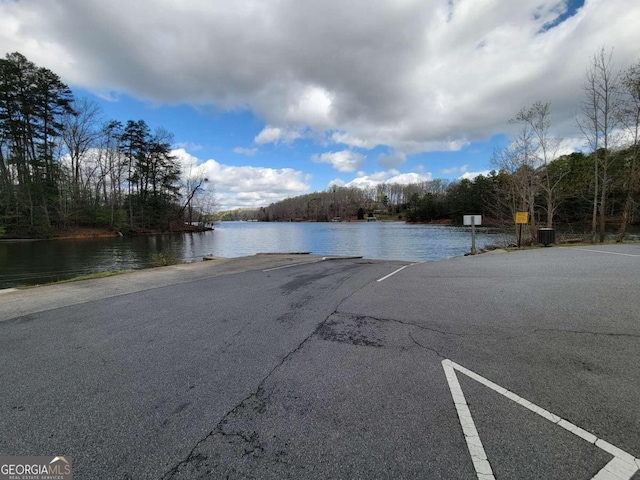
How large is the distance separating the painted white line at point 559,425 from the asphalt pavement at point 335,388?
0.01 m

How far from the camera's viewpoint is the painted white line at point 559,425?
64.4 inches

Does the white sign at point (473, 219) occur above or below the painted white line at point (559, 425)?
above

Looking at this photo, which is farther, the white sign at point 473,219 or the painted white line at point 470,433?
the white sign at point 473,219

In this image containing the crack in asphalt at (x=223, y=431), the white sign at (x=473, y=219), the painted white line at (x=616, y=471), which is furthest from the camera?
the white sign at (x=473, y=219)

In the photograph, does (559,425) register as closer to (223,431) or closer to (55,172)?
(223,431)

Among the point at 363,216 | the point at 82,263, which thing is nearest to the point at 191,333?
the point at 82,263

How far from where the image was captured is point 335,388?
101 inches

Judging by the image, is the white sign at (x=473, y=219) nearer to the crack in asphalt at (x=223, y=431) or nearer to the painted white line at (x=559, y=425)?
the painted white line at (x=559, y=425)

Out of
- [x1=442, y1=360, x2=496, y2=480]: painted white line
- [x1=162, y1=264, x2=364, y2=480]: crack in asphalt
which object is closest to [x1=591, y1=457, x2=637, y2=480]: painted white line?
A: [x1=442, y1=360, x2=496, y2=480]: painted white line

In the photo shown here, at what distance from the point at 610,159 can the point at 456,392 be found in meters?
24.9

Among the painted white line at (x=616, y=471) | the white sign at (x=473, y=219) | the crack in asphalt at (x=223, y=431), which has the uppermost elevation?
the white sign at (x=473, y=219)

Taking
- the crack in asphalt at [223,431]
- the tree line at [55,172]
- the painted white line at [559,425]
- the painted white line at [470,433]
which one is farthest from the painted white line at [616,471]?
the tree line at [55,172]

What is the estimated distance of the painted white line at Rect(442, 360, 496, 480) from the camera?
5.51 feet

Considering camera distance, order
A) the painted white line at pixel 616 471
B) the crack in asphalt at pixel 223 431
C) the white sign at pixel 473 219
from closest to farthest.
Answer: the painted white line at pixel 616 471 < the crack in asphalt at pixel 223 431 < the white sign at pixel 473 219
